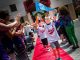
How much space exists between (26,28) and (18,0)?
2310 centimetres

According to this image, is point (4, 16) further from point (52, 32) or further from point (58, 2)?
point (58, 2)

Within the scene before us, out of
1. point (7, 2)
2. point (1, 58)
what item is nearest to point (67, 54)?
point (1, 58)

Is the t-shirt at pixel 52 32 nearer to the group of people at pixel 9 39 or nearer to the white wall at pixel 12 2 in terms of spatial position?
the group of people at pixel 9 39

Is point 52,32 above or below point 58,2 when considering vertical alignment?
below

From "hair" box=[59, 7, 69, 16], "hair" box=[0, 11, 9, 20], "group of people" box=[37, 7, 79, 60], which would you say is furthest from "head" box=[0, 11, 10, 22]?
"hair" box=[59, 7, 69, 16]

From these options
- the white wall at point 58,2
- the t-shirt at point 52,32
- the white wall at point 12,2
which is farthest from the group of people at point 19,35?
the white wall at point 12,2

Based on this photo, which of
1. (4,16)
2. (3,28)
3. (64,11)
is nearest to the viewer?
(3,28)

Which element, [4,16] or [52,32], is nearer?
[4,16]

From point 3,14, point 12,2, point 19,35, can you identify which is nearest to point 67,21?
point 19,35

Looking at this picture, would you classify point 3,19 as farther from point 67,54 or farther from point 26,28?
point 26,28

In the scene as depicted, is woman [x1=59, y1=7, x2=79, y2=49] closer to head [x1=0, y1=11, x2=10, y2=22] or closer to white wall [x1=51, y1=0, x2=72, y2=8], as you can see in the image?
head [x1=0, y1=11, x2=10, y2=22]

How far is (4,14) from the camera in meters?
5.23

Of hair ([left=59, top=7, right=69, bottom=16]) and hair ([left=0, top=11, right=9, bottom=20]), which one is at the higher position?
hair ([left=0, top=11, right=9, bottom=20])

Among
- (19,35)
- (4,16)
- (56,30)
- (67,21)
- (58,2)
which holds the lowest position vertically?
(56,30)
